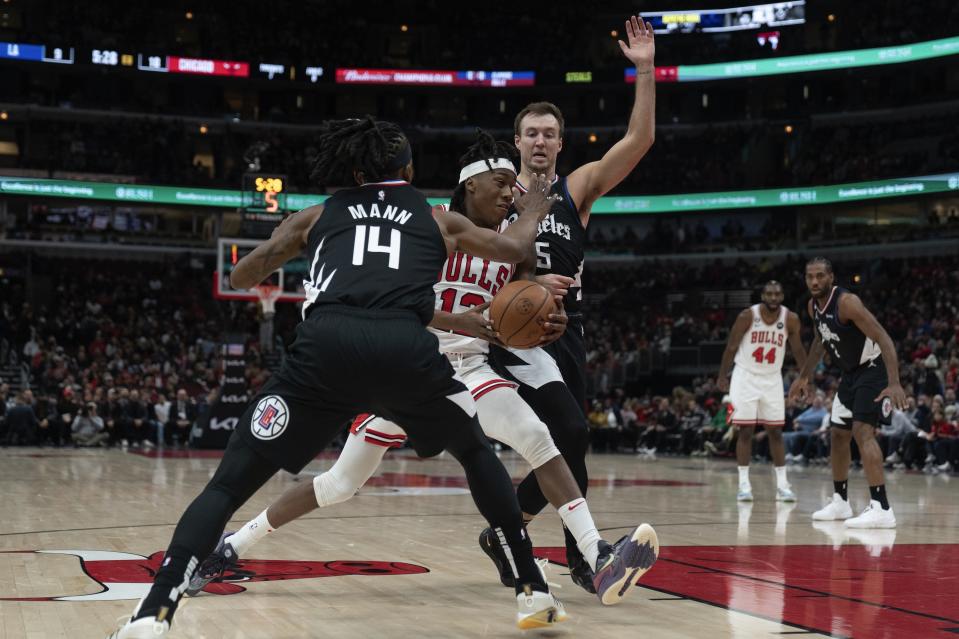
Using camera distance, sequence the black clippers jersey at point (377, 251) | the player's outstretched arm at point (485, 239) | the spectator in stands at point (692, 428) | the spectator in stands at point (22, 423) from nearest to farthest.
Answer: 1. the black clippers jersey at point (377, 251)
2. the player's outstretched arm at point (485, 239)
3. the spectator in stands at point (22, 423)
4. the spectator in stands at point (692, 428)

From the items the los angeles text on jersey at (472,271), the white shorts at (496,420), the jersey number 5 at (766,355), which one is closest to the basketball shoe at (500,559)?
the white shorts at (496,420)

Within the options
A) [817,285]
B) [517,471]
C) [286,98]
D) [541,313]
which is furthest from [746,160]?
[541,313]

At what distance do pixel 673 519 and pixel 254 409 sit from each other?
5388 mm

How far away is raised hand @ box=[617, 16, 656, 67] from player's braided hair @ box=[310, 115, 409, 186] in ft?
4.59

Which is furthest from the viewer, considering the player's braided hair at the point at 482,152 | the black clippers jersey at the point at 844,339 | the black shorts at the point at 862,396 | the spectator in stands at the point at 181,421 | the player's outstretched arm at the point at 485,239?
the spectator in stands at the point at 181,421

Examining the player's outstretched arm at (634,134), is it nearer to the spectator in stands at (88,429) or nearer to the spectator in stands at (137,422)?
the spectator in stands at (88,429)

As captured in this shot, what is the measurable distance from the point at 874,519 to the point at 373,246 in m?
5.49

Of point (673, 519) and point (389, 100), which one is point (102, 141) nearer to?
point (389, 100)

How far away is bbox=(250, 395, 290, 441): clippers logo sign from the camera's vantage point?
146 inches

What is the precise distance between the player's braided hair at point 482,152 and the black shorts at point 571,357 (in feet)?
2.69

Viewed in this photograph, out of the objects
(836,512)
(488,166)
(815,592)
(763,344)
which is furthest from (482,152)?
(763,344)

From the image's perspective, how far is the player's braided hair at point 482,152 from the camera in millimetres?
4984

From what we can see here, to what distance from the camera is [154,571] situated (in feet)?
17.4

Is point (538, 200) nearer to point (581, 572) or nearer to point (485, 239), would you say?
point (485, 239)
